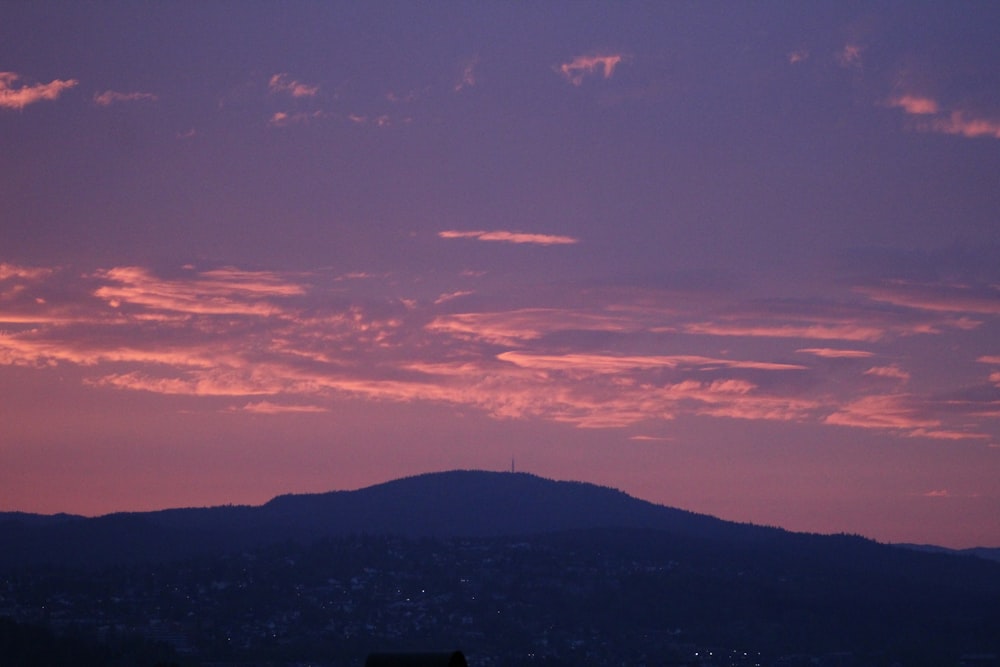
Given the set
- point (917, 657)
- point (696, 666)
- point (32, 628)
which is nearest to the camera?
point (32, 628)

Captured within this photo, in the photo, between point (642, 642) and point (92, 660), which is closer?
point (92, 660)

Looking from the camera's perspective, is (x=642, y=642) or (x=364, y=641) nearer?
(x=364, y=641)

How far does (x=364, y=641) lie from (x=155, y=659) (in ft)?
123

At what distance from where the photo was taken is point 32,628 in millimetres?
152875

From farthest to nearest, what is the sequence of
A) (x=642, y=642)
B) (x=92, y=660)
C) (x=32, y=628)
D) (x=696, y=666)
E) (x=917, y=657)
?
(x=642, y=642) < (x=917, y=657) < (x=696, y=666) < (x=32, y=628) < (x=92, y=660)

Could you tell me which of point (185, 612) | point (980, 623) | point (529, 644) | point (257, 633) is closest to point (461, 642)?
point (529, 644)

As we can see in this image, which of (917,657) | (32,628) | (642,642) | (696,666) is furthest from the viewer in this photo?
(642,642)

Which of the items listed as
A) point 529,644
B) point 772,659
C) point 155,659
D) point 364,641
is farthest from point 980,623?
point 155,659

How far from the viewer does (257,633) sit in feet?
618

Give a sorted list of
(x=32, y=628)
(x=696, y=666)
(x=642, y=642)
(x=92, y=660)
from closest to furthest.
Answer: (x=92, y=660) < (x=32, y=628) < (x=696, y=666) < (x=642, y=642)

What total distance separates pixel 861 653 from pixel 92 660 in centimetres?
9876

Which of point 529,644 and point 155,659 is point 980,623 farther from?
point 155,659

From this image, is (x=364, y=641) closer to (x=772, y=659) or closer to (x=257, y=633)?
(x=257, y=633)

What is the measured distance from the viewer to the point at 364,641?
180125 millimetres
